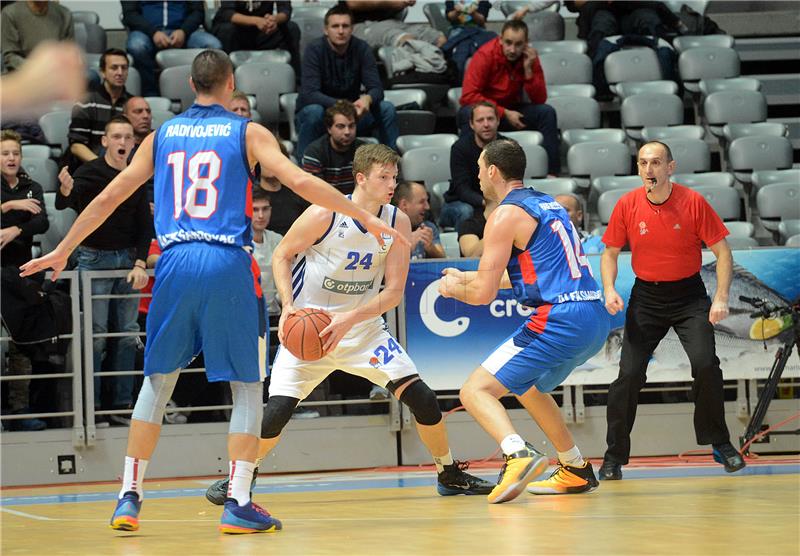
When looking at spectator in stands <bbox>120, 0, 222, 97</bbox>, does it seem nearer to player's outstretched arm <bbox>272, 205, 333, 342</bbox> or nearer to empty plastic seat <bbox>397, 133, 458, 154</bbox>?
empty plastic seat <bbox>397, 133, 458, 154</bbox>

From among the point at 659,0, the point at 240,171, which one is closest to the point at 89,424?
the point at 240,171

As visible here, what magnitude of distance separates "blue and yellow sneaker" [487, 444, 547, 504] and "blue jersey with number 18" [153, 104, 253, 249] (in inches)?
72.7

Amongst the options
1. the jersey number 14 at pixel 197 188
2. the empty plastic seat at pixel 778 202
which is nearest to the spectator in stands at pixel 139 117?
the jersey number 14 at pixel 197 188

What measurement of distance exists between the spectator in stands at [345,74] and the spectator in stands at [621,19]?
320 centimetres

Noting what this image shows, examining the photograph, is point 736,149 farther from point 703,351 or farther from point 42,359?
point 42,359

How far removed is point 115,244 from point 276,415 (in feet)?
9.11

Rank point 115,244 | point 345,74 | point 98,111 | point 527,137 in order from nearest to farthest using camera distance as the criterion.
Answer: point 115,244
point 98,111
point 345,74
point 527,137

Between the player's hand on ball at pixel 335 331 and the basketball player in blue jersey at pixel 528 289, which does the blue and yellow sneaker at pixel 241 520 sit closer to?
the player's hand on ball at pixel 335 331

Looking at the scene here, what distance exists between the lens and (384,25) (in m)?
12.7

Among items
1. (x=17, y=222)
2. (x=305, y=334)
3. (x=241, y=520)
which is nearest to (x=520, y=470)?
(x=305, y=334)

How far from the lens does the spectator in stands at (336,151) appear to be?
956 cm

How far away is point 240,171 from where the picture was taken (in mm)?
5094

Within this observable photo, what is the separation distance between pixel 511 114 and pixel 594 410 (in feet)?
11.0

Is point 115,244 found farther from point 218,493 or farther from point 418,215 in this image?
point 218,493
